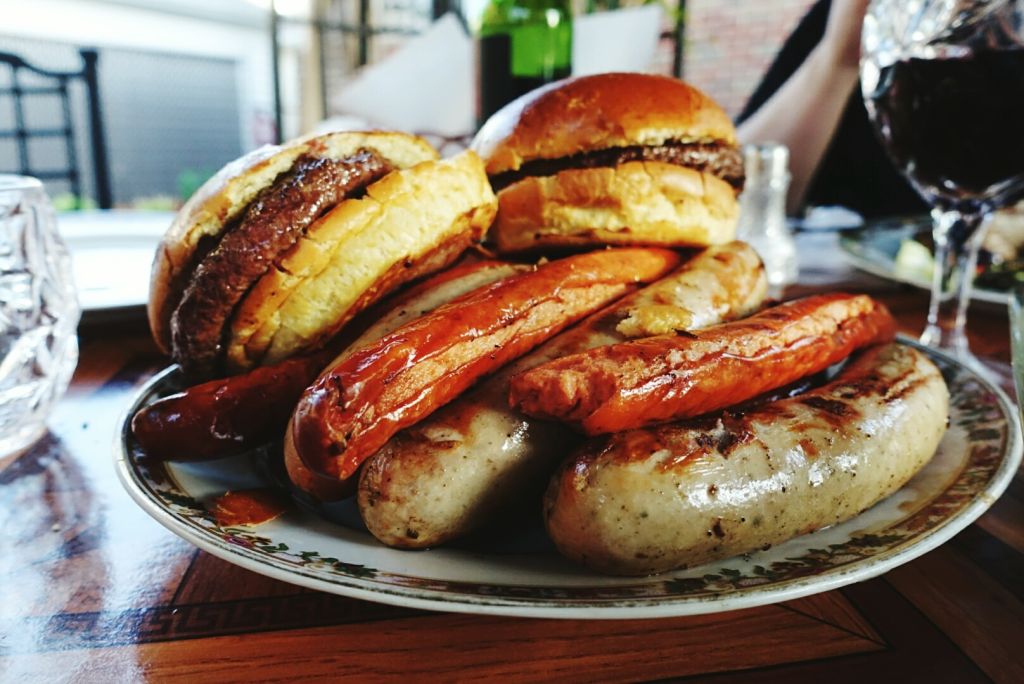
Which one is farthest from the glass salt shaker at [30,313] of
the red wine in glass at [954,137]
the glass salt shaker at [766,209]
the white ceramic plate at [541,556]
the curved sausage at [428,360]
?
the glass salt shaker at [766,209]

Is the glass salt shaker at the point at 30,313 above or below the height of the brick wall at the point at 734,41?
below

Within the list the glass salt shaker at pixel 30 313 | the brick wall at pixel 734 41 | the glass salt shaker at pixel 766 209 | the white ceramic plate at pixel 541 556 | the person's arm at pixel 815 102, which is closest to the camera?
the white ceramic plate at pixel 541 556

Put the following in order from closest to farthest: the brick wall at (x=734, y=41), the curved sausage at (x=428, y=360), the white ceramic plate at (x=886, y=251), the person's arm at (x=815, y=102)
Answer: the curved sausage at (x=428, y=360) < the white ceramic plate at (x=886, y=251) < the person's arm at (x=815, y=102) < the brick wall at (x=734, y=41)

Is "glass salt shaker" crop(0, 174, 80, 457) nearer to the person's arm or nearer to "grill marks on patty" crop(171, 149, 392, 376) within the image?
"grill marks on patty" crop(171, 149, 392, 376)

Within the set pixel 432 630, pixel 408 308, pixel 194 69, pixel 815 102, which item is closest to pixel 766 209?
pixel 815 102

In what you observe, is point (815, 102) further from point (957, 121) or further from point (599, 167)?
point (599, 167)

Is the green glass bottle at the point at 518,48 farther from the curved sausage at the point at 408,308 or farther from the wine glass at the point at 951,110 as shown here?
the curved sausage at the point at 408,308
